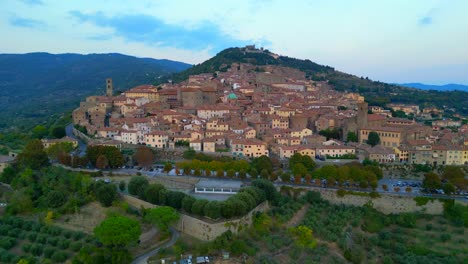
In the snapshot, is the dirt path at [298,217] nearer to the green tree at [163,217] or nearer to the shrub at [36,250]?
the green tree at [163,217]

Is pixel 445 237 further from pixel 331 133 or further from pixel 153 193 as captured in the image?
pixel 153 193

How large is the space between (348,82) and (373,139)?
4082cm

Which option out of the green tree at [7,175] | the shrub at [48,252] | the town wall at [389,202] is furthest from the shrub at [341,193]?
the green tree at [7,175]

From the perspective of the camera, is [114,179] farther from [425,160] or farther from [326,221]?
[425,160]

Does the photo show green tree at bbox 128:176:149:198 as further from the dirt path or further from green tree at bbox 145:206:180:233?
the dirt path

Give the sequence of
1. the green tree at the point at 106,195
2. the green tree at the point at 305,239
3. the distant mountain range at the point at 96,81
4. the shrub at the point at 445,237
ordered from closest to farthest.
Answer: the green tree at the point at 305,239 < the shrub at the point at 445,237 < the green tree at the point at 106,195 < the distant mountain range at the point at 96,81

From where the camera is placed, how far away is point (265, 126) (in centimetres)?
3744

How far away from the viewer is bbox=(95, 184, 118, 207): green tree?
2416cm

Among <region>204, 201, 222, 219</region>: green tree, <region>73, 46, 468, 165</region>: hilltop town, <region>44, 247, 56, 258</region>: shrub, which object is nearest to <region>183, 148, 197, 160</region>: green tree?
<region>73, 46, 468, 165</region>: hilltop town

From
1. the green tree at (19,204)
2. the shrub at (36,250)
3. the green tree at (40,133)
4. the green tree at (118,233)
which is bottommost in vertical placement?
the shrub at (36,250)

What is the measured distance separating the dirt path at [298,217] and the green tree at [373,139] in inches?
446

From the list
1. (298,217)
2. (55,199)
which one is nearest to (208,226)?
(298,217)

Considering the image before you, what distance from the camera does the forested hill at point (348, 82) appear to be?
198 ft

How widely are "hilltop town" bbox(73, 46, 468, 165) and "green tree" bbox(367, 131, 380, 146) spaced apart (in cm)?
48
